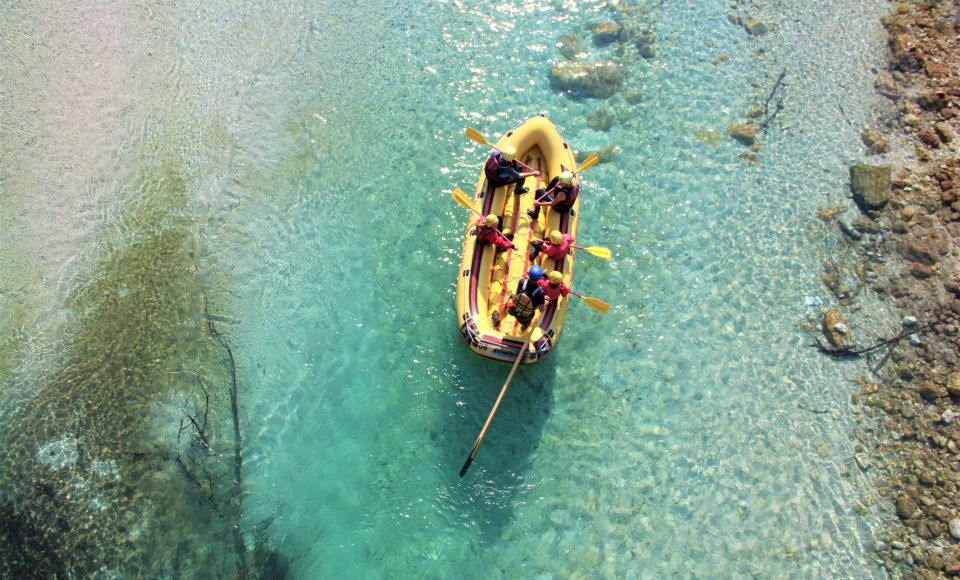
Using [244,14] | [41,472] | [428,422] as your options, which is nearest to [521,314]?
[428,422]

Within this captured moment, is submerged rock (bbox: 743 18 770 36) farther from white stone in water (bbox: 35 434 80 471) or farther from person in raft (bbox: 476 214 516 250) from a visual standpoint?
white stone in water (bbox: 35 434 80 471)

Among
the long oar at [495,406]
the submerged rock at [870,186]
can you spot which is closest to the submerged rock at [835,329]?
the submerged rock at [870,186]

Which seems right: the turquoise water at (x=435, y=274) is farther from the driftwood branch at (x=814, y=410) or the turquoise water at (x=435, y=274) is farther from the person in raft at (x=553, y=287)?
the person in raft at (x=553, y=287)

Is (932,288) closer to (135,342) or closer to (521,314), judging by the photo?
(521,314)

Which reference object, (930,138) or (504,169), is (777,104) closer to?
(930,138)

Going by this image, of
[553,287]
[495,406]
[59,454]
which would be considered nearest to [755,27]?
[553,287]

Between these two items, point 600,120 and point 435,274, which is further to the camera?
point 600,120
